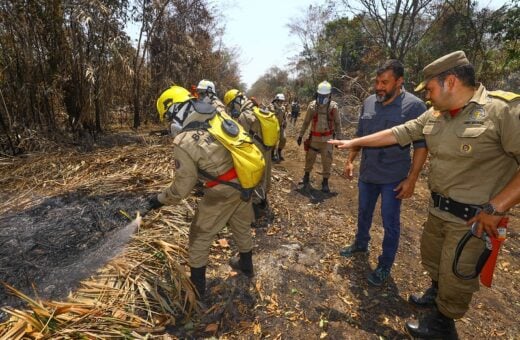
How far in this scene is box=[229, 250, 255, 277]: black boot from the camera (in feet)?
10.1

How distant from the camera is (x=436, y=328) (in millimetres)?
2398

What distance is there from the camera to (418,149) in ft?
8.83

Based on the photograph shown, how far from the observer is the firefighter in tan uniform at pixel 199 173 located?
2.43 meters

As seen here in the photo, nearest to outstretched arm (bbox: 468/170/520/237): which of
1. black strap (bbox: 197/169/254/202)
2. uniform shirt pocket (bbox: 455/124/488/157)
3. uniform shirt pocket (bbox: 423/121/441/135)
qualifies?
uniform shirt pocket (bbox: 455/124/488/157)

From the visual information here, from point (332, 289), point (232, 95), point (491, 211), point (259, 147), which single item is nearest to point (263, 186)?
point (259, 147)

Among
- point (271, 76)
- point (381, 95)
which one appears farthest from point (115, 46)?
point (271, 76)

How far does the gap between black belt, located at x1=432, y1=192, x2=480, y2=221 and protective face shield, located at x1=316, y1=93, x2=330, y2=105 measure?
3491 millimetres

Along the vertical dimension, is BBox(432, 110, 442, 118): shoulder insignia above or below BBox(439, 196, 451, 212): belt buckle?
above

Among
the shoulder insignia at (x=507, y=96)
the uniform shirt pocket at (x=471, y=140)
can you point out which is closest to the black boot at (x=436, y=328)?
the uniform shirt pocket at (x=471, y=140)

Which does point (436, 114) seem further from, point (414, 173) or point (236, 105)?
point (236, 105)

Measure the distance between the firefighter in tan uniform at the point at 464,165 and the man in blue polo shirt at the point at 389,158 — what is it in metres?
0.49

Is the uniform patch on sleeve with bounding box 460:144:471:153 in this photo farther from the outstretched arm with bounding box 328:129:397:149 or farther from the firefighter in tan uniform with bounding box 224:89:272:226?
the firefighter in tan uniform with bounding box 224:89:272:226

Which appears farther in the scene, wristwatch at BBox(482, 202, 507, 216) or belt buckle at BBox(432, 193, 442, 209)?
belt buckle at BBox(432, 193, 442, 209)

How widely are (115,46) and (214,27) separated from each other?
953cm
